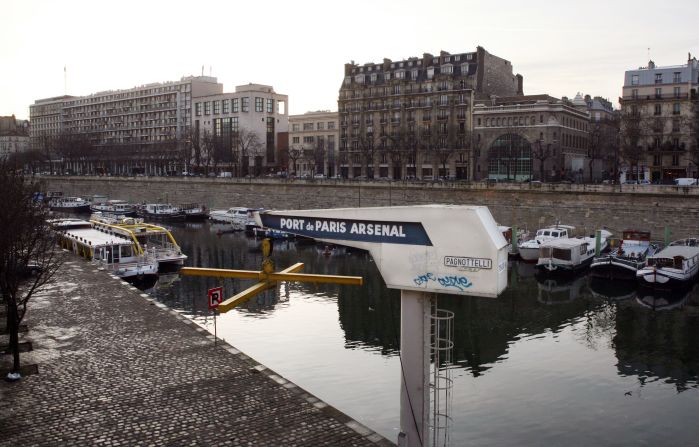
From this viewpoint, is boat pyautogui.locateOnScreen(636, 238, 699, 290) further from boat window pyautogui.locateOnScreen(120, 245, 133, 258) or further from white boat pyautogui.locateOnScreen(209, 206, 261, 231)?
white boat pyautogui.locateOnScreen(209, 206, 261, 231)

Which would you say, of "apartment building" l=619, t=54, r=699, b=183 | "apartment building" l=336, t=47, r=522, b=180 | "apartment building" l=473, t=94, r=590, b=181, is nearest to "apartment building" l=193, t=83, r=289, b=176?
"apartment building" l=336, t=47, r=522, b=180

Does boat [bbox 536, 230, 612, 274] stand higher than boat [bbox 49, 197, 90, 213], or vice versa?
boat [bbox 49, 197, 90, 213]

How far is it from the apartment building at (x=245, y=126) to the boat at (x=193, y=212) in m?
28.1

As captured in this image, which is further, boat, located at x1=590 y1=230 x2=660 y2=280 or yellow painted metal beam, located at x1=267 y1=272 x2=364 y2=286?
boat, located at x1=590 y1=230 x2=660 y2=280

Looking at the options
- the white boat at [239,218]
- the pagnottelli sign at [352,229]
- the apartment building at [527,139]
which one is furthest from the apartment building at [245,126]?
the pagnottelli sign at [352,229]

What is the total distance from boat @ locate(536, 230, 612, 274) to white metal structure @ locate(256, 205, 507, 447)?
1294 inches

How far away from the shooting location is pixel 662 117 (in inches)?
2923

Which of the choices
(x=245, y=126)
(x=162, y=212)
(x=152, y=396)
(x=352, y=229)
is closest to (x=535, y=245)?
(x=152, y=396)

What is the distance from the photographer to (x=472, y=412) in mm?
19453

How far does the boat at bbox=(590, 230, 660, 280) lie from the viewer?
40.2 m

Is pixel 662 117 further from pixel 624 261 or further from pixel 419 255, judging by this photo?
pixel 419 255

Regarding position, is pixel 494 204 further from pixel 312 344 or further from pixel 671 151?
pixel 312 344

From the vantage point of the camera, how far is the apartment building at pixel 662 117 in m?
72.6

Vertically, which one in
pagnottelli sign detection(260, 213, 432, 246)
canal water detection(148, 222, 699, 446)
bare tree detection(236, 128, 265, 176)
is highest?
bare tree detection(236, 128, 265, 176)
